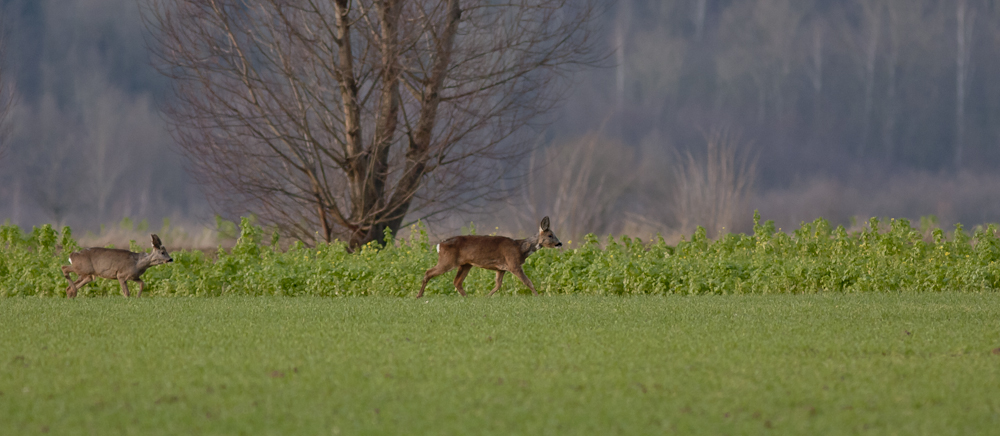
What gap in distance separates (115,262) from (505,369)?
663 centimetres

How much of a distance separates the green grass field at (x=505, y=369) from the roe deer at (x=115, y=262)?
123 centimetres

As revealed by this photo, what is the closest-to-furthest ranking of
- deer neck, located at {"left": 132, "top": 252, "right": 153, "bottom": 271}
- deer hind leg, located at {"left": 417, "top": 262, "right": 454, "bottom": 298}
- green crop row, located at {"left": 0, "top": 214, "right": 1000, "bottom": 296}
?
deer hind leg, located at {"left": 417, "top": 262, "right": 454, "bottom": 298} → deer neck, located at {"left": 132, "top": 252, "right": 153, "bottom": 271} → green crop row, located at {"left": 0, "top": 214, "right": 1000, "bottom": 296}

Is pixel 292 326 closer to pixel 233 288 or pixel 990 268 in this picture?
pixel 233 288

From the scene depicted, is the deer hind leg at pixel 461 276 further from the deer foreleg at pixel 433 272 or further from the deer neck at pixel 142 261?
the deer neck at pixel 142 261

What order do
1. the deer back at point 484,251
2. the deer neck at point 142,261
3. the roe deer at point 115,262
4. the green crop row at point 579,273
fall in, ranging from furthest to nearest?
1. the green crop row at point 579,273
2. the deer neck at point 142,261
3. the roe deer at point 115,262
4. the deer back at point 484,251

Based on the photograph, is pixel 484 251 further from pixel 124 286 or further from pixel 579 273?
pixel 124 286

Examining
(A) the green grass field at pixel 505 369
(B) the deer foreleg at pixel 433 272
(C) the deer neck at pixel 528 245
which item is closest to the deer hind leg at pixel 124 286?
(A) the green grass field at pixel 505 369

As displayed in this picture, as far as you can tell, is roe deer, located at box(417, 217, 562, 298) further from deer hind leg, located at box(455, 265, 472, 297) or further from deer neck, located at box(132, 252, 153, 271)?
deer neck, located at box(132, 252, 153, 271)

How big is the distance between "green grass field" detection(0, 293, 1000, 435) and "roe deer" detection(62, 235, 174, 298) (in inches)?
Result: 48.5

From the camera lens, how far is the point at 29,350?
21.3 ft

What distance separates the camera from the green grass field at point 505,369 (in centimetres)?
425

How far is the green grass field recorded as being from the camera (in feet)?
13.9

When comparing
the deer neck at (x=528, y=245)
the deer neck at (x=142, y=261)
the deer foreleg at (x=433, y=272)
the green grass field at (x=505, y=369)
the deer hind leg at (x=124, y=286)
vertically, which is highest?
the deer neck at (x=528, y=245)

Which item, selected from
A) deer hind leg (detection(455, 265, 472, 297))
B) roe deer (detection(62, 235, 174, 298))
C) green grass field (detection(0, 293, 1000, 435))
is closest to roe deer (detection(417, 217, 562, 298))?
deer hind leg (detection(455, 265, 472, 297))
